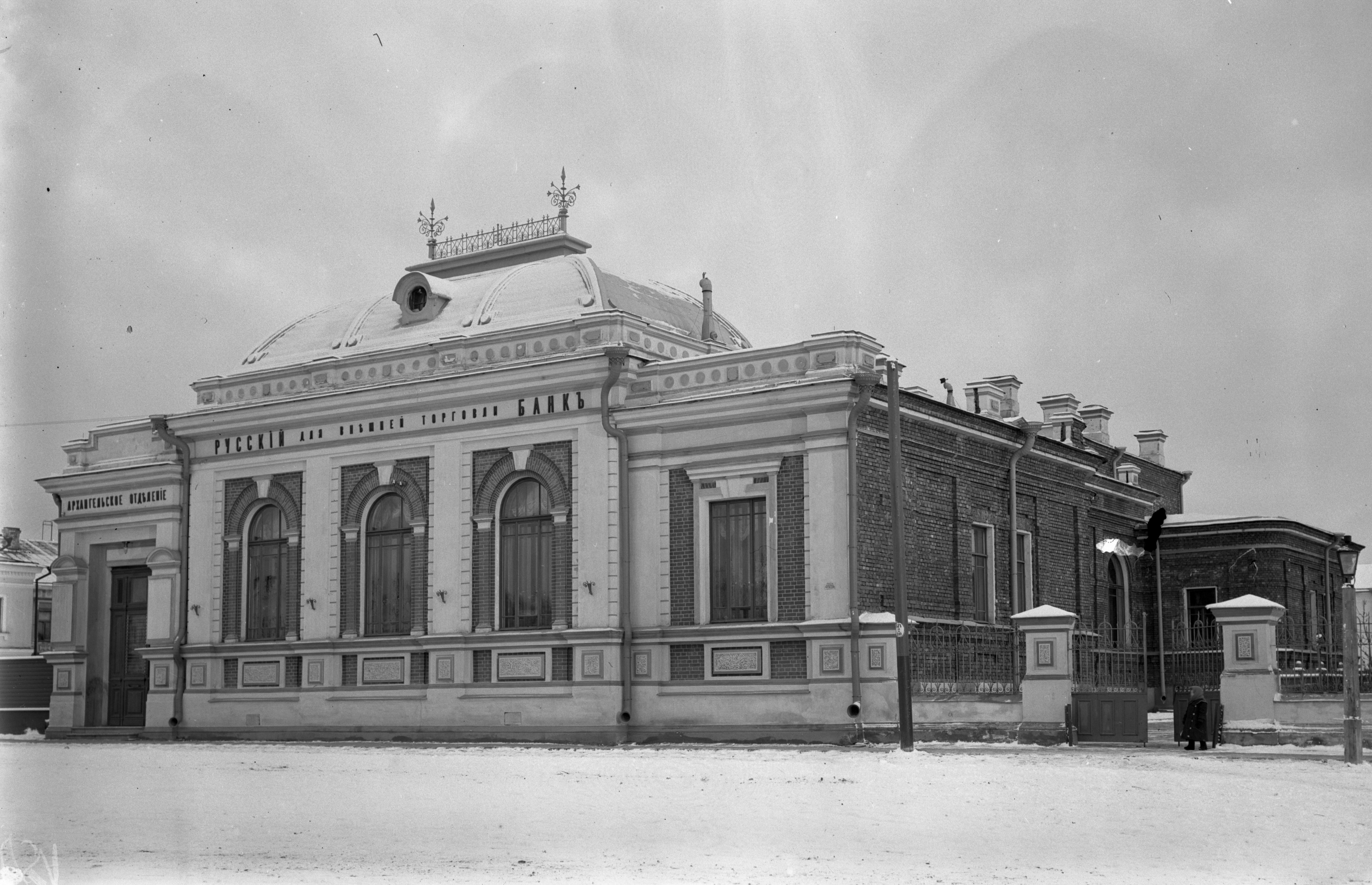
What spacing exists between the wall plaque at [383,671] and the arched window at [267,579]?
2341 mm

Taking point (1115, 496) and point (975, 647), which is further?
point (1115, 496)

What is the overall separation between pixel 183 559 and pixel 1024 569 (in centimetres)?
1600

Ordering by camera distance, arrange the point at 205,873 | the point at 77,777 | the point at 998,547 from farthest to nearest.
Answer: the point at 998,547 → the point at 77,777 → the point at 205,873

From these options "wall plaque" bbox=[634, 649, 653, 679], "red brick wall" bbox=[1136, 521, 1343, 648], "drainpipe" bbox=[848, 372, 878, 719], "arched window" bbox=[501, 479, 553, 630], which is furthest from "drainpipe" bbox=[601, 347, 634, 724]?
"red brick wall" bbox=[1136, 521, 1343, 648]

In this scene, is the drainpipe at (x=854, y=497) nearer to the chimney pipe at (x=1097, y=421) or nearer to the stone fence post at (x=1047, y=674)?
the stone fence post at (x=1047, y=674)

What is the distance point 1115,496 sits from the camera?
36281 mm

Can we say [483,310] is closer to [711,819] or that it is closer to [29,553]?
[711,819]

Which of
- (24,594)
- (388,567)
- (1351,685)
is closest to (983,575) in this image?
(1351,685)

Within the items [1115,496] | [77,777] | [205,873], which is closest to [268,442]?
[77,777]

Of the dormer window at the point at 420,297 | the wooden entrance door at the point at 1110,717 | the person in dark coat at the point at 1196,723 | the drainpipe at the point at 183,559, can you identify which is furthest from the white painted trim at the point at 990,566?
the drainpipe at the point at 183,559

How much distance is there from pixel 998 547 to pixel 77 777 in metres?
16.9

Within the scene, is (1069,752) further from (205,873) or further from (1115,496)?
(1115,496)

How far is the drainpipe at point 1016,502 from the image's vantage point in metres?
29.8

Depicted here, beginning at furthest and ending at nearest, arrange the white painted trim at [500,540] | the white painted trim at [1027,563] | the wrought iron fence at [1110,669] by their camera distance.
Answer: the white painted trim at [1027,563] → the white painted trim at [500,540] → the wrought iron fence at [1110,669]
